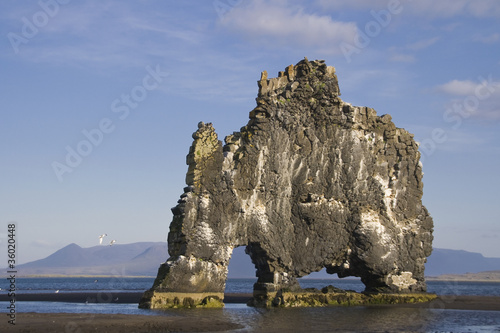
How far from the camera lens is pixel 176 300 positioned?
1746 inches

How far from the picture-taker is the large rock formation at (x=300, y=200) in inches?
1800

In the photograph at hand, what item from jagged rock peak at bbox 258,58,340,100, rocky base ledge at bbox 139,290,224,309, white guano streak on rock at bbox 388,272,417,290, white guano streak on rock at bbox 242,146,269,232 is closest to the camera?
rocky base ledge at bbox 139,290,224,309

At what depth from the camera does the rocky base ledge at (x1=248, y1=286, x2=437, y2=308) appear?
4759 cm

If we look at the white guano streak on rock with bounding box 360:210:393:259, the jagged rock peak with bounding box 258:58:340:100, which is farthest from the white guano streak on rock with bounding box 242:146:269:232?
the white guano streak on rock with bounding box 360:210:393:259

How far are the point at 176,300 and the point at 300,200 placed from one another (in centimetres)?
1025

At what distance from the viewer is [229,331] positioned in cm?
3453

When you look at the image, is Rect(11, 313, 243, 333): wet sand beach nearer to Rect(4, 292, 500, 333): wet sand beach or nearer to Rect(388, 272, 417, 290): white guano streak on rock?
Rect(4, 292, 500, 333): wet sand beach

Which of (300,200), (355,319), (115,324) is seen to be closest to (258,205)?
(300,200)

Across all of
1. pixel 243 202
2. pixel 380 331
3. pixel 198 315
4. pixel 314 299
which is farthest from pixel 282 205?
pixel 380 331

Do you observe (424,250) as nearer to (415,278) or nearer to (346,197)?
(415,278)

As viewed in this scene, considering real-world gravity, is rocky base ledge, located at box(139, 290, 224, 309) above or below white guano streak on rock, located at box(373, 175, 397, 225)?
below

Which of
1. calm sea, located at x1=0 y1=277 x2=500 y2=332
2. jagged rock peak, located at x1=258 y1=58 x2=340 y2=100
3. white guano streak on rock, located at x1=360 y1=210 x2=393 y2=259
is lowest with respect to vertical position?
calm sea, located at x1=0 y1=277 x2=500 y2=332

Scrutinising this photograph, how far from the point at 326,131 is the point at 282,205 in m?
5.66

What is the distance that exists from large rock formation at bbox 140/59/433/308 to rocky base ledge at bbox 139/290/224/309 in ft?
0.20
